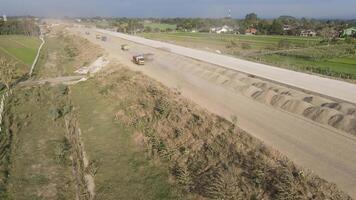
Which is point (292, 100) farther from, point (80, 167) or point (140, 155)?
point (80, 167)

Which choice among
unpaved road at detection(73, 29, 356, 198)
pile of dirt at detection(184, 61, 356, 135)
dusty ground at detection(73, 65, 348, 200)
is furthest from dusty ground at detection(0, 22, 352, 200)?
pile of dirt at detection(184, 61, 356, 135)

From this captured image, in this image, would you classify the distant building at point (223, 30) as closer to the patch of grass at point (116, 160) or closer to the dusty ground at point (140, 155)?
the dusty ground at point (140, 155)

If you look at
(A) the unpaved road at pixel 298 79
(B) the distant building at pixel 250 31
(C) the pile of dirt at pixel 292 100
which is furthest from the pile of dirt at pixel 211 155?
(B) the distant building at pixel 250 31

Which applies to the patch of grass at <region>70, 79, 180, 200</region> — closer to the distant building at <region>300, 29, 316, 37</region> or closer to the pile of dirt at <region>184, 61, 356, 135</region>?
the pile of dirt at <region>184, 61, 356, 135</region>

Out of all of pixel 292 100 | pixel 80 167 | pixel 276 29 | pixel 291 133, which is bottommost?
pixel 80 167

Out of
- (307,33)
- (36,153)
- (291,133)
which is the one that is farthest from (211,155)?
(307,33)
